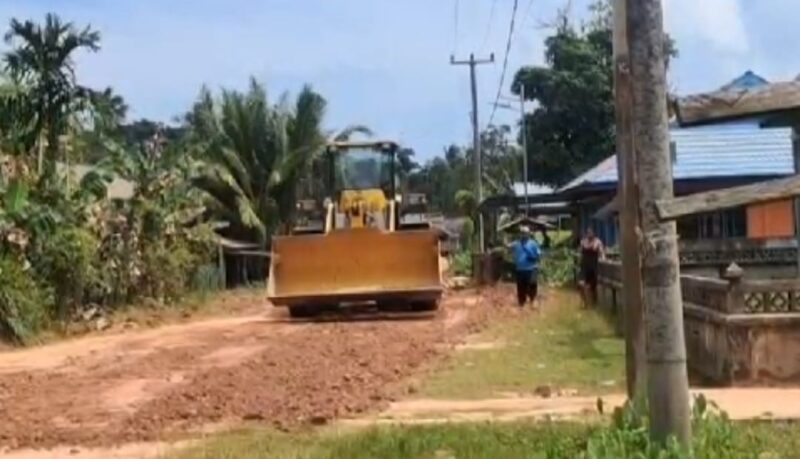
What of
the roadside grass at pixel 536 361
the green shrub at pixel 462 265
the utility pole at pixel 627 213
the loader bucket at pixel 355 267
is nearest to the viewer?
the utility pole at pixel 627 213

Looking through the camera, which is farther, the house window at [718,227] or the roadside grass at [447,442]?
the house window at [718,227]

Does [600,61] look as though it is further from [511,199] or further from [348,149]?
[348,149]

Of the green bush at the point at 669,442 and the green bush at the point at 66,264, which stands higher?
the green bush at the point at 66,264

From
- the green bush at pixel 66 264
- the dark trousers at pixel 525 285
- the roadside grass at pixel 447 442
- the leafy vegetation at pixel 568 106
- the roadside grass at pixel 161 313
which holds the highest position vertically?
the leafy vegetation at pixel 568 106

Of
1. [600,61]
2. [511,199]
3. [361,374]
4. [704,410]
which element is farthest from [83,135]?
[600,61]

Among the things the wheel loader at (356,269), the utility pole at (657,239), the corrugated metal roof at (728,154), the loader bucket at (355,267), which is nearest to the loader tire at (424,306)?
the wheel loader at (356,269)

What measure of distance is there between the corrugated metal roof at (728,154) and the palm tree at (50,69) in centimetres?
1438

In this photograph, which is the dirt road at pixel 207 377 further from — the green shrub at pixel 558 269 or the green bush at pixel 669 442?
the green shrub at pixel 558 269

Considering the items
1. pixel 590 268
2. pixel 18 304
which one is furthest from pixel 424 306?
pixel 18 304

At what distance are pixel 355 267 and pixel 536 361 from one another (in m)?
9.61

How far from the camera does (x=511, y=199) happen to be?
146 feet

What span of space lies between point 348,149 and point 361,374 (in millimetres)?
14647

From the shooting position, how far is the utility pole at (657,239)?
812 centimetres

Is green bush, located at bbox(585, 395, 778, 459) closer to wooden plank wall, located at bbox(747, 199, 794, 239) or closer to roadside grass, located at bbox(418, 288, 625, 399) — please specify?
roadside grass, located at bbox(418, 288, 625, 399)
